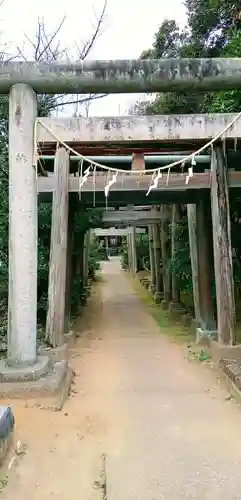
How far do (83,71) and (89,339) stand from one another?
5.74 m

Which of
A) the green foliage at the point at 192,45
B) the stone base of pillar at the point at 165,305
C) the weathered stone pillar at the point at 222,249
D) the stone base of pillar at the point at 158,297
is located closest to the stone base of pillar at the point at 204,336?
the weathered stone pillar at the point at 222,249

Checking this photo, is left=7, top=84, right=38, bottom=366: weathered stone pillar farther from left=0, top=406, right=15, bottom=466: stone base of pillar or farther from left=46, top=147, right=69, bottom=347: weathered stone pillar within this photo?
left=46, top=147, right=69, bottom=347: weathered stone pillar

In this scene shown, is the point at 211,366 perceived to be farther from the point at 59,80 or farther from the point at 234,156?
the point at 59,80

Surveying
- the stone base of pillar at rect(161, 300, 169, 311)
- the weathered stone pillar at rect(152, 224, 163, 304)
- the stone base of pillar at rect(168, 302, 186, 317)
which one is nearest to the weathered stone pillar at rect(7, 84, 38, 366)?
the stone base of pillar at rect(168, 302, 186, 317)

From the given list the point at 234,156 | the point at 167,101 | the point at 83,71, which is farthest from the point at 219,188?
the point at 167,101

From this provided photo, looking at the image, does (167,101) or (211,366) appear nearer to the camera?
(211,366)

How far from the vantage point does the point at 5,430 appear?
11.8 ft

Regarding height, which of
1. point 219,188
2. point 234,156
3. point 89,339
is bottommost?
point 89,339

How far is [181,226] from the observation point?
11336 mm

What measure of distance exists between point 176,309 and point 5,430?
9.23 meters

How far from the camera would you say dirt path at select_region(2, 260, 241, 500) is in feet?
10.7

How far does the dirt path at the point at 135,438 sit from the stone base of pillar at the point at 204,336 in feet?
3.43

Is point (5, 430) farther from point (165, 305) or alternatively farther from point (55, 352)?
point (165, 305)

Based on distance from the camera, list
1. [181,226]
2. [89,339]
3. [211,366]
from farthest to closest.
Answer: [181,226], [89,339], [211,366]
